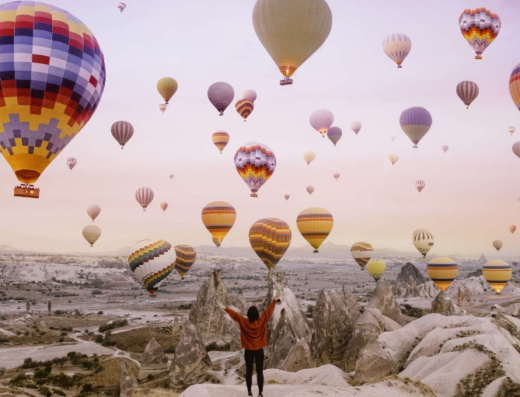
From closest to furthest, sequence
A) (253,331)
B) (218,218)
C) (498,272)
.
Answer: (253,331), (218,218), (498,272)

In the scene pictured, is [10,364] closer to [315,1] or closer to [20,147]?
[20,147]

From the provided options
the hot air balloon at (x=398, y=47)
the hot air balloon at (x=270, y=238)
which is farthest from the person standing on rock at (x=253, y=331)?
the hot air balloon at (x=398, y=47)

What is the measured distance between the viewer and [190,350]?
2467 centimetres

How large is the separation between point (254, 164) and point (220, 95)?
11189mm

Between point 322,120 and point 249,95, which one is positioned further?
point 249,95

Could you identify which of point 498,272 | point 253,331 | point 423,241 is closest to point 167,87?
point 423,241

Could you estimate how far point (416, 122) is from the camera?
45.0 metres

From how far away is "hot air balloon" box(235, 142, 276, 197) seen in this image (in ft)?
138

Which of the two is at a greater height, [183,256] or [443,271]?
[443,271]

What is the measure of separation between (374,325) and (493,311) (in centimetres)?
612

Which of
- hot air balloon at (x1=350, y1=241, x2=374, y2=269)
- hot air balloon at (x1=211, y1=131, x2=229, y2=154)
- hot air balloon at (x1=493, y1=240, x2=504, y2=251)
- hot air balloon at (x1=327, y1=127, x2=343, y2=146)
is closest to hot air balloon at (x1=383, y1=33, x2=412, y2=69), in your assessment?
hot air balloon at (x1=327, y1=127, x2=343, y2=146)

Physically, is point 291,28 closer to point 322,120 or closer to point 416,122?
point 416,122

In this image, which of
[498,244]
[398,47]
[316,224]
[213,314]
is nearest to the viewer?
[213,314]

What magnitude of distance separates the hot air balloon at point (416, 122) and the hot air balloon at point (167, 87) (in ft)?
76.5
